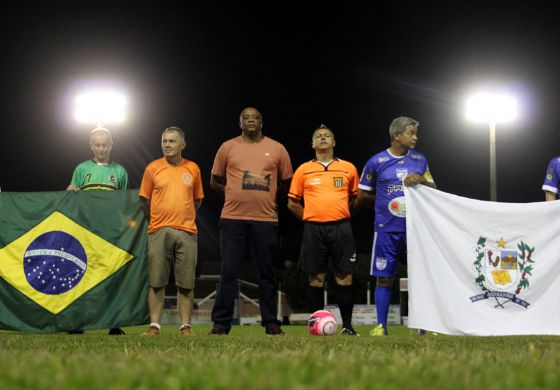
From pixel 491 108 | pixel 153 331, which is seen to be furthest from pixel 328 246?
pixel 491 108

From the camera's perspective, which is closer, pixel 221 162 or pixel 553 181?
pixel 221 162

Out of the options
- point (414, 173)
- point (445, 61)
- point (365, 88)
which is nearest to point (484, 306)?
point (414, 173)

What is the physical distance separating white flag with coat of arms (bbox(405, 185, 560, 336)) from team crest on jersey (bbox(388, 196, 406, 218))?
280mm

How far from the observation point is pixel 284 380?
1.76 meters

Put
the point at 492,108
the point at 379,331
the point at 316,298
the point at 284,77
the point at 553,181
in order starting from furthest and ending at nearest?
the point at 284,77 < the point at 492,108 < the point at 553,181 < the point at 316,298 < the point at 379,331

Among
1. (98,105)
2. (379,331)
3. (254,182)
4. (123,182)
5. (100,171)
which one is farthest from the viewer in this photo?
(98,105)

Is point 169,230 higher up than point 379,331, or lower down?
higher up

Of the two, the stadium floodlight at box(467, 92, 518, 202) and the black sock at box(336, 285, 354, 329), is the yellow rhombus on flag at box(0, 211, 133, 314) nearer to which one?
the black sock at box(336, 285, 354, 329)

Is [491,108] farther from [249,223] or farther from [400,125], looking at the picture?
[249,223]

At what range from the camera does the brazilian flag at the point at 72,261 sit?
20.9ft

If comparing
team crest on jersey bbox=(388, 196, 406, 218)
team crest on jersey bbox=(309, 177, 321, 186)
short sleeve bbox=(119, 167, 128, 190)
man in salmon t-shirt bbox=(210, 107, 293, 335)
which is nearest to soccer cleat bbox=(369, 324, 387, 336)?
man in salmon t-shirt bbox=(210, 107, 293, 335)

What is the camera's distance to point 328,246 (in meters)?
6.44

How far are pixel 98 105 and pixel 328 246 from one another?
9554 millimetres

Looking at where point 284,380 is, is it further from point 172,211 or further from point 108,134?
point 108,134
